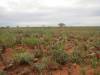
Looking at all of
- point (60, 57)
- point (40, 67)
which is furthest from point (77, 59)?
point (40, 67)

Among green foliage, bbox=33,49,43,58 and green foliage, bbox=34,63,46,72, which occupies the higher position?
green foliage, bbox=33,49,43,58

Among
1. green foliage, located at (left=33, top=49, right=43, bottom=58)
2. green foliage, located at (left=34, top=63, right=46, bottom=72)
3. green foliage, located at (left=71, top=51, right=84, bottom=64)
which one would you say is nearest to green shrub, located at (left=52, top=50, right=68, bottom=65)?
green foliage, located at (left=71, top=51, right=84, bottom=64)

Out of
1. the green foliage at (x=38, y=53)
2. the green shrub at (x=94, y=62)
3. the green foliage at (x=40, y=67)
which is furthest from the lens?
the green foliage at (x=38, y=53)

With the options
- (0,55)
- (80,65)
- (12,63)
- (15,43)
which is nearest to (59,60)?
(80,65)

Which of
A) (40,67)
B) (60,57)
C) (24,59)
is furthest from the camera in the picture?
(60,57)

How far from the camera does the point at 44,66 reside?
5574 millimetres

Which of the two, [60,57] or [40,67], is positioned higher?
[60,57]

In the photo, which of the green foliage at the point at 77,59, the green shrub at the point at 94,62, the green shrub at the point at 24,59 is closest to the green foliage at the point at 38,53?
the green shrub at the point at 24,59

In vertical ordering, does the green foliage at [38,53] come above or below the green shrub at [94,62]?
above

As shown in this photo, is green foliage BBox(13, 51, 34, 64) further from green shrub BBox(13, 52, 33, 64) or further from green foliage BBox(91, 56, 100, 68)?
green foliage BBox(91, 56, 100, 68)

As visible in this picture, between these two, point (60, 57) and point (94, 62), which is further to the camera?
point (60, 57)

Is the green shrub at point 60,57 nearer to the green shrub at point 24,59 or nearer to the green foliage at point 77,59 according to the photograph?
the green foliage at point 77,59

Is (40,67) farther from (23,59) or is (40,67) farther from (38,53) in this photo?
(38,53)

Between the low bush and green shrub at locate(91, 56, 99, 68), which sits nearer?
green shrub at locate(91, 56, 99, 68)
